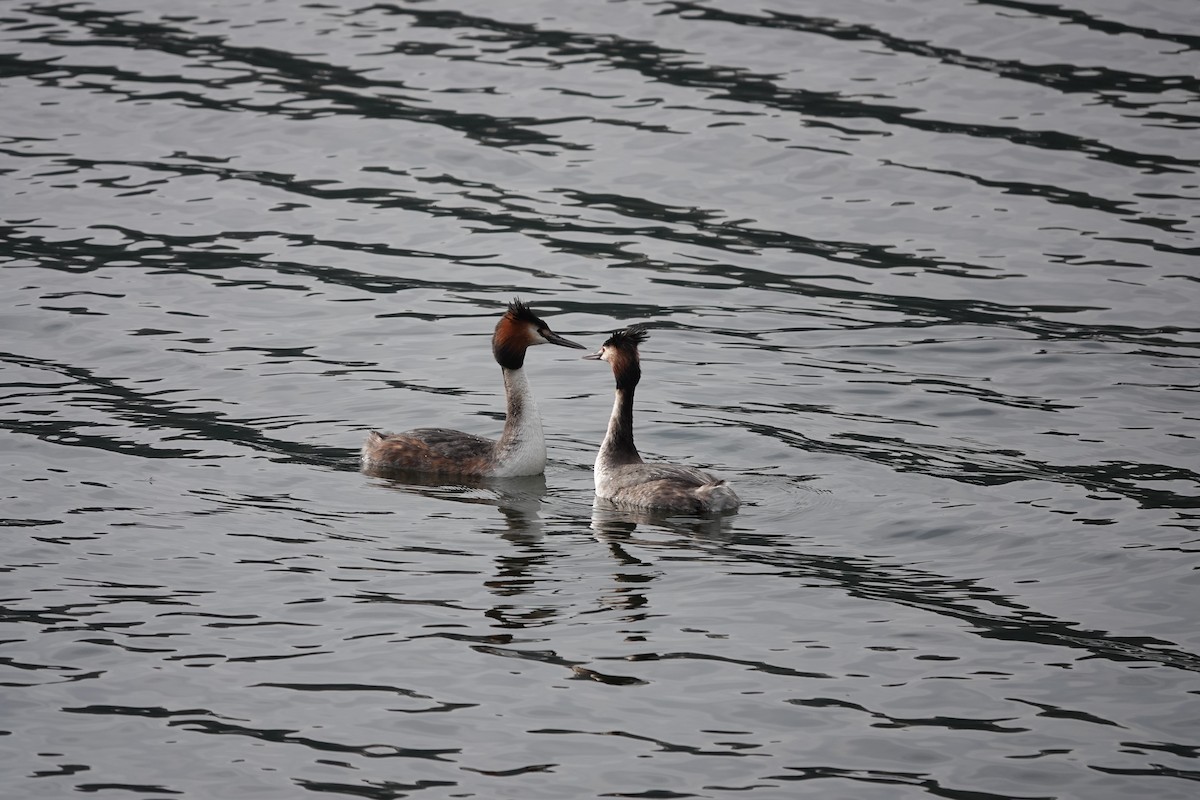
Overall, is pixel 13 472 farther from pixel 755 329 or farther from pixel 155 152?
pixel 155 152

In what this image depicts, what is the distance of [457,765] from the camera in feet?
30.3

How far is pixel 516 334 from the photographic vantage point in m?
15.4

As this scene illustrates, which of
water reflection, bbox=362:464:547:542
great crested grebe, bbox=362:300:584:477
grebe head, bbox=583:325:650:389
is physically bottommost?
water reflection, bbox=362:464:547:542

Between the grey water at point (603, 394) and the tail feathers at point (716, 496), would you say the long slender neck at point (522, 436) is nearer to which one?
the grey water at point (603, 394)

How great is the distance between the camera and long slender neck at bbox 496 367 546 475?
1482 cm

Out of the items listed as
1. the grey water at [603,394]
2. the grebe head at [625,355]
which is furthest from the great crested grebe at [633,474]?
the grey water at [603,394]

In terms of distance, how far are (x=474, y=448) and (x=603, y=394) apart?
2893 mm

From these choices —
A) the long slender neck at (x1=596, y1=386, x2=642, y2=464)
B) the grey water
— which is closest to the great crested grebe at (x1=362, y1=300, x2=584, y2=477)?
the grey water

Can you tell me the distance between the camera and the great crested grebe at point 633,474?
1330 centimetres

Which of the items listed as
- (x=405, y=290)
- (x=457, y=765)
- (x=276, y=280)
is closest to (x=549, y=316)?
(x=405, y=290)

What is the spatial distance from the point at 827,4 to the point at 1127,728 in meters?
22.0

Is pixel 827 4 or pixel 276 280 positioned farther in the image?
pixel 827 4

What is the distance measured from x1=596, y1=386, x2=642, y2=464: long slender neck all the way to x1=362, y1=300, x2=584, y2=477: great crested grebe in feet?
2.50

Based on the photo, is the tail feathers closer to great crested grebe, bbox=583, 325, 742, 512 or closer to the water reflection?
great crested grebe, bbox=583, 325, 742, 512
